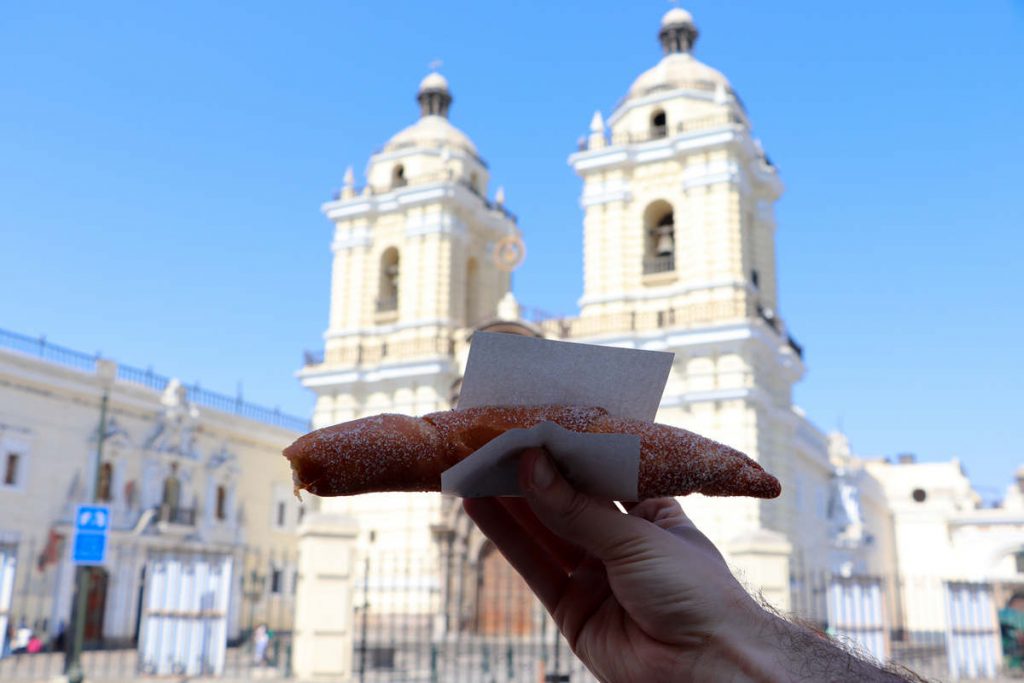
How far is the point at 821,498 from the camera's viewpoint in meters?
25.8

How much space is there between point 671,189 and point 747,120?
10.6 ft

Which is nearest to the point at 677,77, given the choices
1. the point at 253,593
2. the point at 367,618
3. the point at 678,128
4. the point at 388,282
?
the point at 678,128

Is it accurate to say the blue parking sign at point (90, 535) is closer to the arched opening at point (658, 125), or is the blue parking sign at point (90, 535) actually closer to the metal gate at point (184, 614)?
the metal gate at point (184, 614)

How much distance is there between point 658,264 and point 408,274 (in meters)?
6.65

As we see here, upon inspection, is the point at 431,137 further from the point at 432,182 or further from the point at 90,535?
the point at 90,535

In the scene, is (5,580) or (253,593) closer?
(5,580)

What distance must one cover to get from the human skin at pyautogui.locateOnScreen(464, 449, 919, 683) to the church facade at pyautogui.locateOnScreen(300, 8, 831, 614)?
17.0m

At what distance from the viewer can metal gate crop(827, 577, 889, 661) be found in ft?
33.1

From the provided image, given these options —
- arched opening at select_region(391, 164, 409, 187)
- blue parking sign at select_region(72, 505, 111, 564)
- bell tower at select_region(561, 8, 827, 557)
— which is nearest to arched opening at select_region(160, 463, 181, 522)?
arched opening at select_region(391, 164, 409, 187)

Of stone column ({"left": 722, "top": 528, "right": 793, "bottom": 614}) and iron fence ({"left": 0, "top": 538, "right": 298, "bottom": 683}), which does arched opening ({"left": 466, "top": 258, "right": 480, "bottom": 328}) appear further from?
stone column ({"left": 722, "top": 528, "right": 793, "bottom": 614})

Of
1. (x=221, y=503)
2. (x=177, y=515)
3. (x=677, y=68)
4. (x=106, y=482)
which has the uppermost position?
(x=677, y=68)

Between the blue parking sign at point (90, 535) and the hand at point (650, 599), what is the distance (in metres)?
10.5

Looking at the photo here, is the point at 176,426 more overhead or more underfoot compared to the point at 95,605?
more overhead

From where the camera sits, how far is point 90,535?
439 inches
